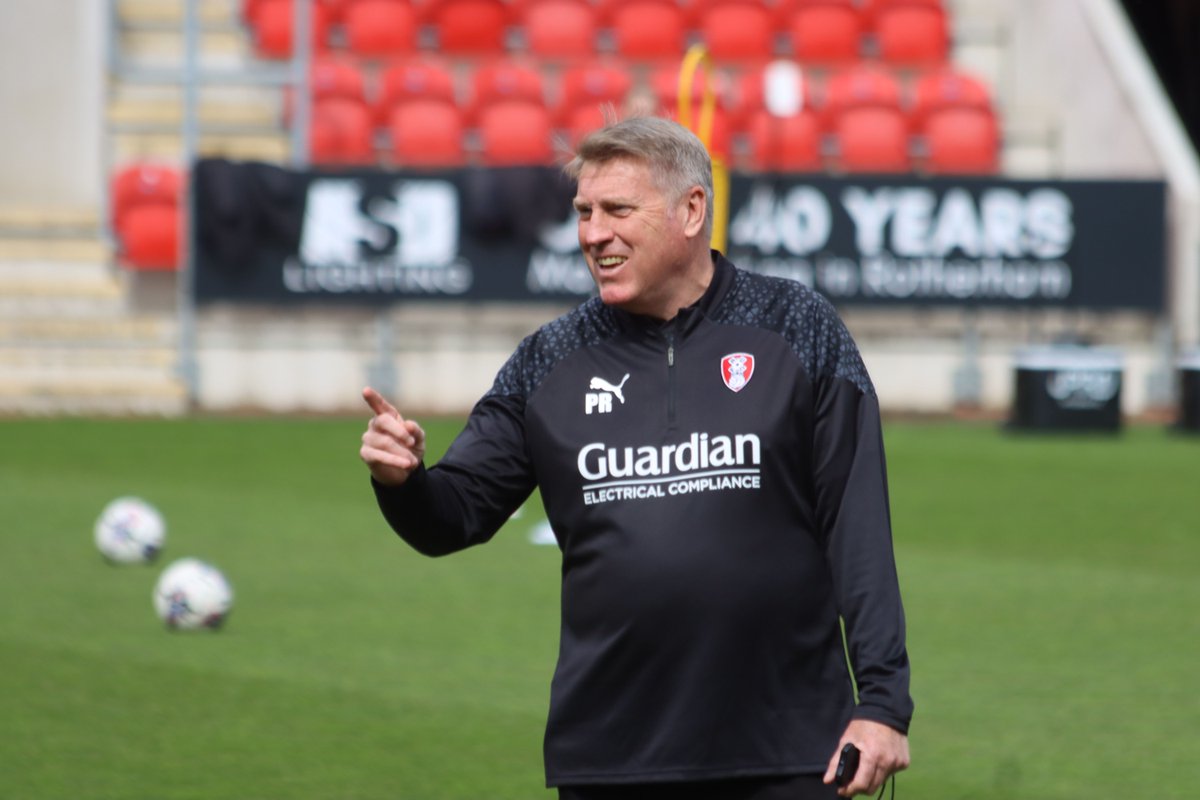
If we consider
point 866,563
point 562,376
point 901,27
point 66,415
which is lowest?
point 66,415

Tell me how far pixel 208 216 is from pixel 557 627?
12.7 meters

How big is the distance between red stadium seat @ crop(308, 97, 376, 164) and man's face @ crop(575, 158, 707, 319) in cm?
2040

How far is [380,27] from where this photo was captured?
2531cm

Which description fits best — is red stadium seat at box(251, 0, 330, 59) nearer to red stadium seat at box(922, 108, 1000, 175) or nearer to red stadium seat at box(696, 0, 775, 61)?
red stadium seat at box(696, 0, 775, 61)

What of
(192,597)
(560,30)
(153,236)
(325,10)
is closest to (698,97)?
(560,30)

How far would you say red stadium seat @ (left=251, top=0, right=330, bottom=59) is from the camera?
24953 millimetres

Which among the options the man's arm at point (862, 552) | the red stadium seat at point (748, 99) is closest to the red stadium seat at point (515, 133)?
the red stadium seat at point (748, 99)

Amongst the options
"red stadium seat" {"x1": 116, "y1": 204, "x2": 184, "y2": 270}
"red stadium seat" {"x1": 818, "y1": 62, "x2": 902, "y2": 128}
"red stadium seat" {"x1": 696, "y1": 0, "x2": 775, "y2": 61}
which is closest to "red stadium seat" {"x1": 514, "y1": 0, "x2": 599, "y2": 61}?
"red stadium seat" {"x1": 696, "y1": 0, "x2": 775, "y2": 61}

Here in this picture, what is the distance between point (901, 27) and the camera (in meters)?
25.2

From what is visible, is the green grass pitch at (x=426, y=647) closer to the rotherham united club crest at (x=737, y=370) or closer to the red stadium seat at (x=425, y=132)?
the rotherham united club crest at (x=737, y=370)

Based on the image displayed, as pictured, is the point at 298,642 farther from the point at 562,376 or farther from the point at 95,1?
the point at 95,1

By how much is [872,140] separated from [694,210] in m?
20.5

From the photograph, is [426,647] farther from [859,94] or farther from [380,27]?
[380,27]

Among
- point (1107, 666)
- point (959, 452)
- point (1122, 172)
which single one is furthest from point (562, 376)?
point (1122, 172)
